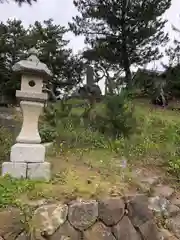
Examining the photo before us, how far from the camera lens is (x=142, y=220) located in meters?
3.41

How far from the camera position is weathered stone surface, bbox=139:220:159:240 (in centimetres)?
339

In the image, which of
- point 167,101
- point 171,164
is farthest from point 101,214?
point 167,101

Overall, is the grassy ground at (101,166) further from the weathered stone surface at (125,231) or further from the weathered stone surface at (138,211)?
the weathered stone surface at (125,231)

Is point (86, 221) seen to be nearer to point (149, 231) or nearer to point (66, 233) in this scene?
point (66, 233)

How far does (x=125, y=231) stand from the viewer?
3.29 metres

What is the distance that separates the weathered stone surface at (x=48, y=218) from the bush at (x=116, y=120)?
9.77ft

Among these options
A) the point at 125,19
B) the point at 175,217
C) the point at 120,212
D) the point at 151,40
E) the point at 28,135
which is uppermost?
the point at 125,19

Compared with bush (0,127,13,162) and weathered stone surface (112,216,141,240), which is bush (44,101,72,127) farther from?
weathered stone surface (112,216,141,240)

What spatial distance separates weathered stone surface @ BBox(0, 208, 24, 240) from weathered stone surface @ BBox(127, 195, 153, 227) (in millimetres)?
1237

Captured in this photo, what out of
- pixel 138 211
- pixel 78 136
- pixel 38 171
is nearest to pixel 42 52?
pixel 78 136

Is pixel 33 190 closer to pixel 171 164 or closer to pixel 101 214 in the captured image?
pixel 101 214

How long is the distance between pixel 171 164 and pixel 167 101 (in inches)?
307

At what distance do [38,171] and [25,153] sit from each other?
266mm

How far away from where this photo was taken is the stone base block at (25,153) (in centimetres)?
358
